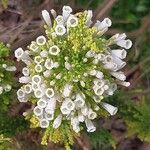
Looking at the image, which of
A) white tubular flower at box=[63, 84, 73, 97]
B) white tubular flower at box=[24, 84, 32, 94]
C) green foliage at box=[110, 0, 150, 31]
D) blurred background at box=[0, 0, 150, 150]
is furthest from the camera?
green foliage at box=[110, 0, 150, 31]

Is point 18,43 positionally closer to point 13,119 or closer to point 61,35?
point 13,119

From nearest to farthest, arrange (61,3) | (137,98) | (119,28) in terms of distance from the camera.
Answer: (61,3)
(137,98)
(119,28)

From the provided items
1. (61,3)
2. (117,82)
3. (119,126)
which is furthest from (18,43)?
(119,126)

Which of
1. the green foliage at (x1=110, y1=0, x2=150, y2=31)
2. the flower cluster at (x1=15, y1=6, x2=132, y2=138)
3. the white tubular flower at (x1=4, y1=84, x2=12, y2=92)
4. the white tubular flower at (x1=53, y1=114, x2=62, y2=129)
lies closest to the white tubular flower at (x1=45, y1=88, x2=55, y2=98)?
the flower cluster at (x1=15, y1=6, x2=132, y2=138)

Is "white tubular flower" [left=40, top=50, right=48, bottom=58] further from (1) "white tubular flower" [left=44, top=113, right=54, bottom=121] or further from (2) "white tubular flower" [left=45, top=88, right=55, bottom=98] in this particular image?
(1) "white tubular flower" [left=44, top=113, right=54, bottom=121]

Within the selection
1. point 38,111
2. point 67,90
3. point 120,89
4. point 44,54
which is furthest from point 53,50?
point 120,89

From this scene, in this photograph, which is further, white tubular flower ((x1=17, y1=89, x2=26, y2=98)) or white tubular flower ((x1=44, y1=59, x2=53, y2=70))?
→ white tubular flower ((x1=17, y1=89, x2=26, y2=98))
